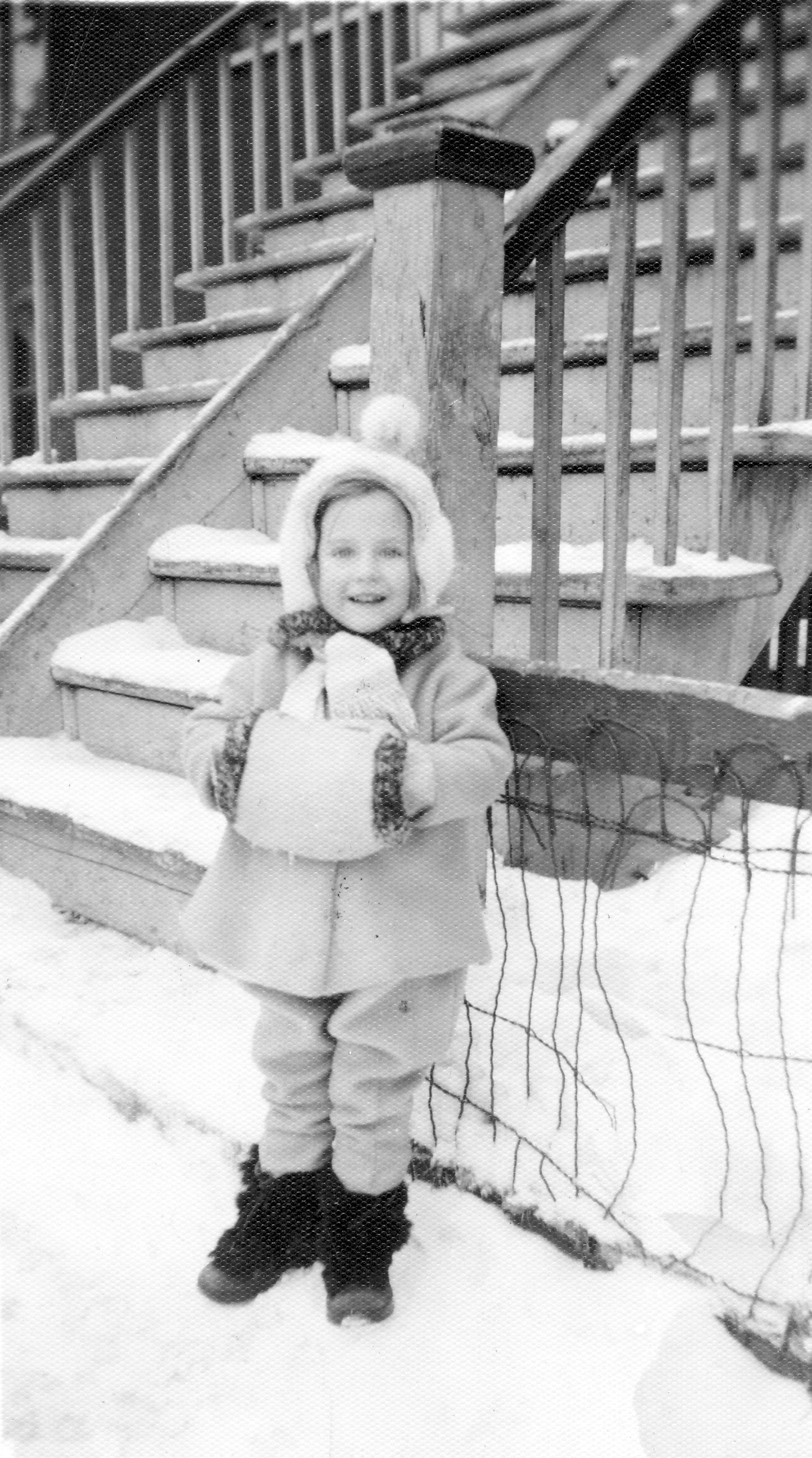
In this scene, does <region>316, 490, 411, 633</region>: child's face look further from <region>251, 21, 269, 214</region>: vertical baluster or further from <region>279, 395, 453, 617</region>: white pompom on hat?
<region>251, 21, 269, 214</region>: vertical baluster

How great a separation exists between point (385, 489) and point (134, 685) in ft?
4.15

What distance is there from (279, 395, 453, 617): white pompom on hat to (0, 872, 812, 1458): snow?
89cm

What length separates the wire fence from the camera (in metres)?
1.45

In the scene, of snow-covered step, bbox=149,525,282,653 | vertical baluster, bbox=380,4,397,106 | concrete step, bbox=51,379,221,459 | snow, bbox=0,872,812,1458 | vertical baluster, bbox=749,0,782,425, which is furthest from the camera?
vertical baluster, bbox=380,4,397,106

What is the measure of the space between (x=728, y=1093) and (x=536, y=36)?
412 cm

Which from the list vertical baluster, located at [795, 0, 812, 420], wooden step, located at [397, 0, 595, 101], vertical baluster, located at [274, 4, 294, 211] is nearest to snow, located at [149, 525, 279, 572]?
vertical baluster, located at [795, 0, 812, 420]

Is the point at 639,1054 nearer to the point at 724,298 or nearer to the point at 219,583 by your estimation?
the point at 724,298

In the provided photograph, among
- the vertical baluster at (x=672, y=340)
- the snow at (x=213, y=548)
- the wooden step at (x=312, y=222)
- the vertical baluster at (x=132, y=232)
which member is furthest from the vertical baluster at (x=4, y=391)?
the vertical baluster at (x=672, y=340)

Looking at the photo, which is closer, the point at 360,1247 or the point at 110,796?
the point at 360,1247

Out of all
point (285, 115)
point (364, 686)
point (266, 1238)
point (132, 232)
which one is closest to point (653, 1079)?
point (266, 1238)

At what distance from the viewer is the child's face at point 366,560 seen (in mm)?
1445

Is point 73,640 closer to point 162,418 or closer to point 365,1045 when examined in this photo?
point 162,418

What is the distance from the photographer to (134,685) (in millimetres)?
2557

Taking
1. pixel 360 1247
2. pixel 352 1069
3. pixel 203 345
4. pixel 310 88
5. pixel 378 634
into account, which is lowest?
pixel 360 1247
